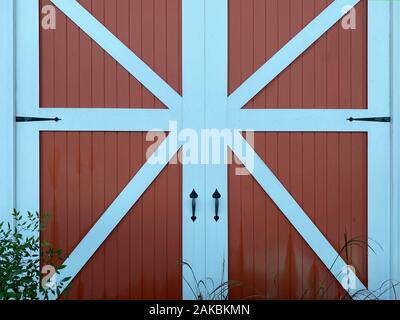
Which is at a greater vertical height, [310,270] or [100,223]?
[100,223]

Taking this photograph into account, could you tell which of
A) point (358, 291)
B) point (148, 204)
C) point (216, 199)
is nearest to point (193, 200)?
point (216, 199)

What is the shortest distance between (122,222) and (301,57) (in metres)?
1.77

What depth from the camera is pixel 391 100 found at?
388cm

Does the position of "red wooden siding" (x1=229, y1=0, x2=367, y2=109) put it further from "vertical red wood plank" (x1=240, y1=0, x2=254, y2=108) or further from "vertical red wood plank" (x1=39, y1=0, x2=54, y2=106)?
"vertical red wood plank" (x1=39, y1=0, x2=54, y2=106)

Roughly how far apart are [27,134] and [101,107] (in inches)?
22.1

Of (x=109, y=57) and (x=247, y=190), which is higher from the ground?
(x=109, y=57)

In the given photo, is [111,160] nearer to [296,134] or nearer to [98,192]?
[98,192]

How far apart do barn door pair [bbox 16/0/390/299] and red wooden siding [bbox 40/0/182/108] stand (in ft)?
0.03

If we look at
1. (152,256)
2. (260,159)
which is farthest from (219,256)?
(260,159)

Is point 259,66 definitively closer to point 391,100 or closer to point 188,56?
point 188,56

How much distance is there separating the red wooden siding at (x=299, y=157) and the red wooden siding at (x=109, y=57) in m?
0.55

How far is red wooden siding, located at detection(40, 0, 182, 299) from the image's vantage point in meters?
3.83

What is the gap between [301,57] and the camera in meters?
3.89

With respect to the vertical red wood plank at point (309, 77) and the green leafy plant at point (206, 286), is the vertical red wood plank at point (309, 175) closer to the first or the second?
the vertical red wood plank at point (309, 77)
